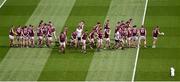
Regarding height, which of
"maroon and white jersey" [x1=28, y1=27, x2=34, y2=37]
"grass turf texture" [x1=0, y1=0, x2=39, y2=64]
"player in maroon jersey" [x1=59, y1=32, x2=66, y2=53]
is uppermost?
"grass turf texture" [x1=0, y1=0, x2=39, y2=64]

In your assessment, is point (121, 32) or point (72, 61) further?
point (121, 32)

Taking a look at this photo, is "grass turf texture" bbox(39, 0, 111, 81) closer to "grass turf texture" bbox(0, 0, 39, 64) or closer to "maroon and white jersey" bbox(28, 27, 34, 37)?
"maroon and white jersey" bbox(28, 27, 34, 37)

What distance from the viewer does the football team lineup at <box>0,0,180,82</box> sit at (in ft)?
110

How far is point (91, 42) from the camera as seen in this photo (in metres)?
36.4

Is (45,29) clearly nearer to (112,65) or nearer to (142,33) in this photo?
(112,65)

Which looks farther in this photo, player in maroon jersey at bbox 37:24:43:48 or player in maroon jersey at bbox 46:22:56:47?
player in maroon jersey at bbox 37:24:43:48

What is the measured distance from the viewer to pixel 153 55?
116 ft

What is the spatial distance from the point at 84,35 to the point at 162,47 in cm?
545

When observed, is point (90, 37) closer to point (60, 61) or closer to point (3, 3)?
point (60, 61)

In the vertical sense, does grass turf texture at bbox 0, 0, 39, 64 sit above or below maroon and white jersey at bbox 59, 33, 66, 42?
above

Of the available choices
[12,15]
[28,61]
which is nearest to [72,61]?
[28,61]

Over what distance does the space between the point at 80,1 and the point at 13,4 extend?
5.74m

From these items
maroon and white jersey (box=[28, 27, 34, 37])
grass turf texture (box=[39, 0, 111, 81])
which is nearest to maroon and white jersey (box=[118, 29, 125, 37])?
grass turf texture (box=[39, 0, 111, 81])

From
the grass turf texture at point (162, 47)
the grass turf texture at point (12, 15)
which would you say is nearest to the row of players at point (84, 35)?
the grass turf texture at point (162, 47)
